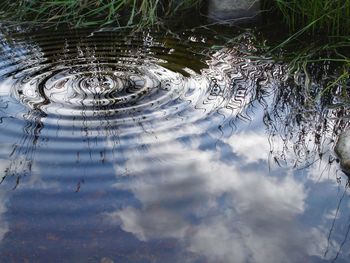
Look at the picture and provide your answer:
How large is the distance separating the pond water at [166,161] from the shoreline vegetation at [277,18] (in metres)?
0.22

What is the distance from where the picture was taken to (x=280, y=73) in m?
2.95

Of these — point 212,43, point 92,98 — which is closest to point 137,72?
point 92,98

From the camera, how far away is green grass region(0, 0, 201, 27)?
3680mm

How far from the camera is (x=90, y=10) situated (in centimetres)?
382

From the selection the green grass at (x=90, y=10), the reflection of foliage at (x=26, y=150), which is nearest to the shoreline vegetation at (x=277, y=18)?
the green grass at (x=90, y=10)

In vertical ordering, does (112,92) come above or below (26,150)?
above

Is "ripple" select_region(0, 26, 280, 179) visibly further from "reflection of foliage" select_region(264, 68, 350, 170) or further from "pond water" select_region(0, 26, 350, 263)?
"reflection of foliage" select_region(264, 68, 350, 170)

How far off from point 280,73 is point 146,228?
1524 millimetres

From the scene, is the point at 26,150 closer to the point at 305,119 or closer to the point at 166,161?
the point at 166,161

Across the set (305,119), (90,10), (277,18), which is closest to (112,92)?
(305,119)

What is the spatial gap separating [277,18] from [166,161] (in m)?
2.05

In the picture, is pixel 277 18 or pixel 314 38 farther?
pixel 277 18

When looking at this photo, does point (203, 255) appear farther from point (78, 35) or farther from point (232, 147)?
point (78, 35)

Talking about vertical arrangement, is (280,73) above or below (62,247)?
above
